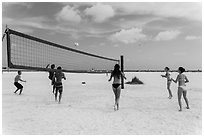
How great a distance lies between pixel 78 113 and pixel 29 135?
86.8 inches

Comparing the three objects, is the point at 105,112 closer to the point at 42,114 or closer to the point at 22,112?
the point at 42,114

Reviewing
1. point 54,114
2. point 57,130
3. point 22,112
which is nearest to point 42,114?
point 54,114

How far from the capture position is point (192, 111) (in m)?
7.04

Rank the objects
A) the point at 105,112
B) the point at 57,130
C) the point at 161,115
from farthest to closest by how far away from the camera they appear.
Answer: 1. the point at 105,112
2. the point at 161,115
3. the point at 57,130

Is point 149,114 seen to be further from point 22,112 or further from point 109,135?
point 22,112

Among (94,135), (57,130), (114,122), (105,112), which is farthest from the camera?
(105,112)

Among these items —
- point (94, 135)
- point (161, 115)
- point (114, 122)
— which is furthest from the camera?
point (161, 115)

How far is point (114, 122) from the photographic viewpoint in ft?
18.6

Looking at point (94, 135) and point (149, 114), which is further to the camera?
point (149, 114)

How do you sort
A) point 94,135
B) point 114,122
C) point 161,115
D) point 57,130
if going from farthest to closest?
1. point 161,115
2. point 114,122
3. point 57,130
4. point 94,135

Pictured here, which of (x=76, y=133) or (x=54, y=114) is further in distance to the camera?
(x=54, y=114)

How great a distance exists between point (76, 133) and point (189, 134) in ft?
8.53

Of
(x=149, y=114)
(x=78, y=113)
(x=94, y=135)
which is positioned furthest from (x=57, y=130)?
(x=149, y=114)

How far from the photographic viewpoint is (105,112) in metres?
6.90
